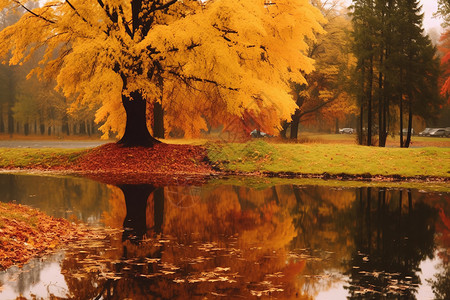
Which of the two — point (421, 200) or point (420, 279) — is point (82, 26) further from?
point (420, 279)

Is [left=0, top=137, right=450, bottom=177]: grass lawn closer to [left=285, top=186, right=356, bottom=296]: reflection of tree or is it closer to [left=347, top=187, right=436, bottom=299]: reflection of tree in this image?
[left=285, top=186, right=356, bottom=296]: reflection of tree

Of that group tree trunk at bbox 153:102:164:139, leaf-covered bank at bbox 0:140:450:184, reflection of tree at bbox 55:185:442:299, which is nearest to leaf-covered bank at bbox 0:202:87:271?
reflection of tree at bbox 55:185:442:299

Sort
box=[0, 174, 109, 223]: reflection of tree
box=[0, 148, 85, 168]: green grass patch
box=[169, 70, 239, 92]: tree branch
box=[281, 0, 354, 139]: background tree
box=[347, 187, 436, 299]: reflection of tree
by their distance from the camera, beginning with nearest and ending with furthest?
box=[347, 187, 436, 299]: reflection of tree → box=[0, 174, 109, 223]: reflection of tree → box=[169, 70, 239, 92]: tree branch → box=[0, 148, 85, 168]: green grass patch → box=[281, 0, 354, 139]: background tree

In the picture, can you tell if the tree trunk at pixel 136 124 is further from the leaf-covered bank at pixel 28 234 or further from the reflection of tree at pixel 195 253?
the leaf-covered bank at pixel 28 234

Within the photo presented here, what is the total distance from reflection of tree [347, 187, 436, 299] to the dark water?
0.06 feet

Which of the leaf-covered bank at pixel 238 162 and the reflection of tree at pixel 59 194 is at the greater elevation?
the leaf-covered bank at pixel 238 162

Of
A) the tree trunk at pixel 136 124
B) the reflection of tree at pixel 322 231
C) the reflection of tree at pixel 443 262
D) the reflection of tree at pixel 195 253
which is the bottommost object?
the reflection of tree at pixel 443 262

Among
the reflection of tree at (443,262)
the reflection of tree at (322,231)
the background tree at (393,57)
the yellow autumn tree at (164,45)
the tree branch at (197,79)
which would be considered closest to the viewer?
the reflection of tree at (443,262)

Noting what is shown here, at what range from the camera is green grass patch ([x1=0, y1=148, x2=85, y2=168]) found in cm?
2336

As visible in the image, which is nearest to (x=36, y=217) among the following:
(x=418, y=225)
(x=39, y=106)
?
(x=418, y=225)

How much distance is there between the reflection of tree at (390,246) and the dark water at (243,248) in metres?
0.02

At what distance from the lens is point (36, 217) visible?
10.1 m

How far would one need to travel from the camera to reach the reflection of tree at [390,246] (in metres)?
6.41

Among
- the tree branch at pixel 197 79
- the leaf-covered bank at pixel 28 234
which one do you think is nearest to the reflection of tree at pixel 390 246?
the leaf-covered bank at pixel 28 234
